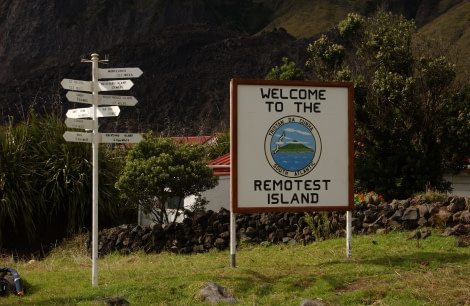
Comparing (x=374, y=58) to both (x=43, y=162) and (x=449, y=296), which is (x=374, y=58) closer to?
(x=43, y=162)

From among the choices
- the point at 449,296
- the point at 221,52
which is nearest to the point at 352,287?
the point at 449,296

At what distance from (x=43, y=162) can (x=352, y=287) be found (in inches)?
443

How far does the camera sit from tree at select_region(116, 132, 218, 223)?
53.6 feet

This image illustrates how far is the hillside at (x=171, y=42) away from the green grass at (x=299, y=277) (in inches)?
1814

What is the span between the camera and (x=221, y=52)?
82.1 metres

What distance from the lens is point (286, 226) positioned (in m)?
14.1

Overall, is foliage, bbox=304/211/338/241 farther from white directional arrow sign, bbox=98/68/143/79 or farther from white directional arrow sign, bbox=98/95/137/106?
white directional arrow sign, bbox=98/68/143/79

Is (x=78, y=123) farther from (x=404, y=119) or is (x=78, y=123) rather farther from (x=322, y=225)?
(x=404, y=119)

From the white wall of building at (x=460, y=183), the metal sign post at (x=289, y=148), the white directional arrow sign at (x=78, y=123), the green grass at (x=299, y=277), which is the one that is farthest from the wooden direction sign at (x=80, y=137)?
the white wall of building at (x=460, y=183)

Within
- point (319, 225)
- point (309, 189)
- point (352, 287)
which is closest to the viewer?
point (352, 287)

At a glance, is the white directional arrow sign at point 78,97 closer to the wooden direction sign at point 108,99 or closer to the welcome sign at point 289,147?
the wooden direction sign at point 108,99

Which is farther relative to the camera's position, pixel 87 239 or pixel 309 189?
pixel 87 239

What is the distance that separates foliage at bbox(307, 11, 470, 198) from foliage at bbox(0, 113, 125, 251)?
285 inches

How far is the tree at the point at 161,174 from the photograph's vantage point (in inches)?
643
